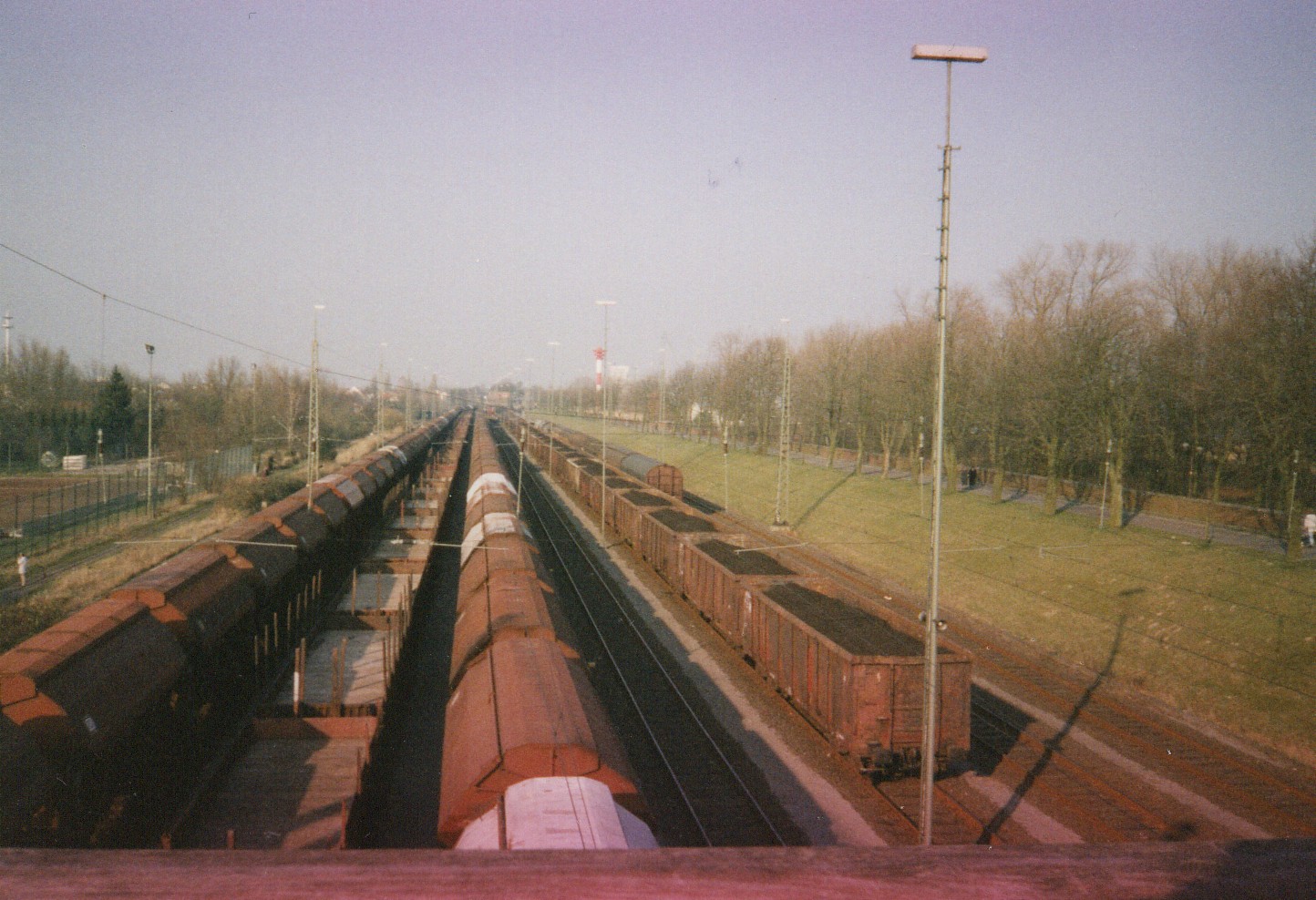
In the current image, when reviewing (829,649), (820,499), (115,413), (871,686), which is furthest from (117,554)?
(820,499)

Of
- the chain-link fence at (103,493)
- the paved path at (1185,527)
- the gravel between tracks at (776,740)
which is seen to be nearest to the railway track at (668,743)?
the gravel between tracks at (776,740)

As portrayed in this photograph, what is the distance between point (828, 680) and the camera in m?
13.8

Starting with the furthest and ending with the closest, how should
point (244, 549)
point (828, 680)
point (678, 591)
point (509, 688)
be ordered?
1. point (678, 591)
2. point (244, 549)
3. point (828, 680)
4. point (509, 688)

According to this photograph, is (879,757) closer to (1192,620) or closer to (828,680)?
(828,680)

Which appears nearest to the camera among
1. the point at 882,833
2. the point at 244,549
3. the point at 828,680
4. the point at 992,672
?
the point at 882,833

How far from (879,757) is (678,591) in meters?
12.0

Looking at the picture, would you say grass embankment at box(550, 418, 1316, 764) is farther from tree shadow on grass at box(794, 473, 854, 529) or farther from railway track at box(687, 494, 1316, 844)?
railway track at box(687, 494, 1316, 844)

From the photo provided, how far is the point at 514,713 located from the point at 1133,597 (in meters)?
23.1

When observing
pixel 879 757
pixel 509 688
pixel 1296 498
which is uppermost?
pixel 1296 498

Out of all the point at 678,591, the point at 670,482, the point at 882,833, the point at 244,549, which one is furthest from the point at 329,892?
the point at 670,482

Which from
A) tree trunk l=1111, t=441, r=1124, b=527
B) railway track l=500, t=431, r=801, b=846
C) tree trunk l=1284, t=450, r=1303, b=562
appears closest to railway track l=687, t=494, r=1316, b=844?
railway track l=500, t=431, r=801, b=846

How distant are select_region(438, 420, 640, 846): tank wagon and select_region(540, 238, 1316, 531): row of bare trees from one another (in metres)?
20.4

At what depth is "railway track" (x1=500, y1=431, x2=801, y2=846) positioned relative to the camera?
12440 millimetres

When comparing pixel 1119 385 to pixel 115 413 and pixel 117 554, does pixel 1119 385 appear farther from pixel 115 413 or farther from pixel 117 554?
pixel 115 413
